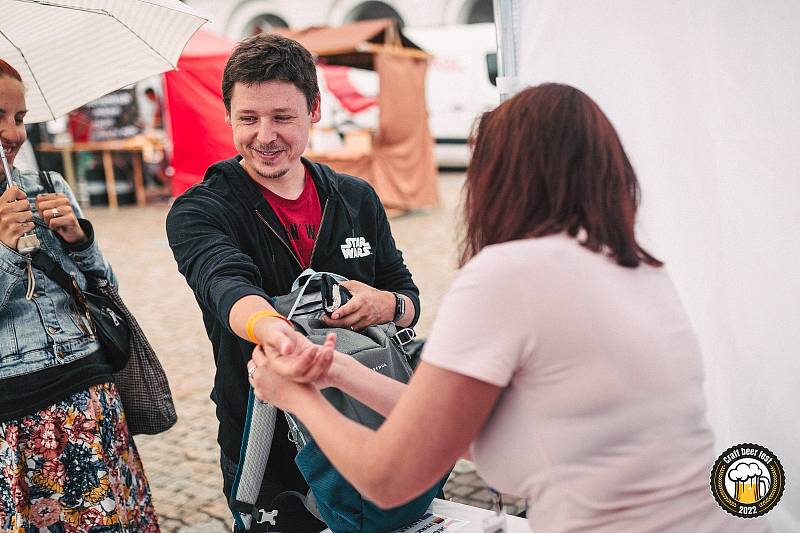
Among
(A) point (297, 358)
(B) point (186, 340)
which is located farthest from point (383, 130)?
(A) point (297, 358)

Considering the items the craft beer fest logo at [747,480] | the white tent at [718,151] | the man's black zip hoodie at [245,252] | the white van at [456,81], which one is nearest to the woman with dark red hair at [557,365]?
the craft beer fest logo at [747,480]

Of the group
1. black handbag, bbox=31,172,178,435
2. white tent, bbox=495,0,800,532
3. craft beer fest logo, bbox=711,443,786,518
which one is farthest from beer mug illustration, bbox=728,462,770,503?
black handbag, bbox=31,172,178,435

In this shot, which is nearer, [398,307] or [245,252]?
[245,252]

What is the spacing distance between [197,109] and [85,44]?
26.0ft

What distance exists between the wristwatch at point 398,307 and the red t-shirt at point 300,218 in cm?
27

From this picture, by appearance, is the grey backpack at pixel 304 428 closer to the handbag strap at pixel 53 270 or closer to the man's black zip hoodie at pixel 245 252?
the man's black zip hoodie at pixel 245 252

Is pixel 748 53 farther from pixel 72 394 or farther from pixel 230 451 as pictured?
pixel 72 394

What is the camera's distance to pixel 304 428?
1.93 m

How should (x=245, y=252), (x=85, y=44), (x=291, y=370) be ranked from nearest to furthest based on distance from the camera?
1. (x=291, y=370)
2. (x=245, y=252)
3. (x=85, y=44)

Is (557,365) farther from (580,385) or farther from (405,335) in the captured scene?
(405,335)

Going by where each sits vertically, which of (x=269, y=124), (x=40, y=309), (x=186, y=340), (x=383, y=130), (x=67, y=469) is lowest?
Result: (x=186, y=340)

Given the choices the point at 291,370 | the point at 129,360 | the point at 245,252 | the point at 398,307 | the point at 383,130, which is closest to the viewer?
the point at 291,370

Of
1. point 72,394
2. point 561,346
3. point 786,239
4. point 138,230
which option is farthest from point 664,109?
point 138,230

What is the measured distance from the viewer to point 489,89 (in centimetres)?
1788
